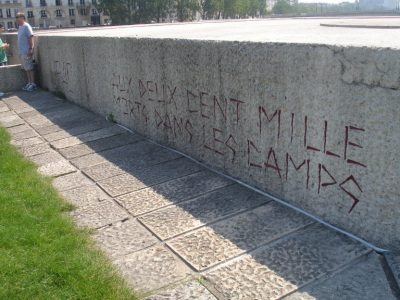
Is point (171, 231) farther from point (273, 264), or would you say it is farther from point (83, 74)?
point (83, 74)

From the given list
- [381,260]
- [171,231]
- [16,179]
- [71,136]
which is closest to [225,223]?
[171,231]

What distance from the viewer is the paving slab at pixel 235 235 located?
9.32 ft

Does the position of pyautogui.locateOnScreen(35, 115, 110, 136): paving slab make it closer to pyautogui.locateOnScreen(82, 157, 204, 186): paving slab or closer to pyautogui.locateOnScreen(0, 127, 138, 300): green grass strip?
pyautogui.locateOnScreen(82, 157, 204, 186): paving slab

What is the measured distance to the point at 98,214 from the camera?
3.54m

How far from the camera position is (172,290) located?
99.2 inches

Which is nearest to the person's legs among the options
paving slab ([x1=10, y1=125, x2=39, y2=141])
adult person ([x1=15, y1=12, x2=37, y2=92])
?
adult person ([x1=15, y1=12, x2=37, y2=92])

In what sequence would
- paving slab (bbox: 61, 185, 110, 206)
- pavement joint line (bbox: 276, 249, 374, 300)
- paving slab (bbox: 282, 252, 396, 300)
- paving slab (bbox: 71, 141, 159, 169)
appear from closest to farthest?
paving slab (bbox: 282, 252, 396, 300), pavement joint line (bbox: 276, 249, 374, 300), paving slab (bbox: 61, 185, 110, 206), paving slab (bbox: 71, 141, 159, 169)

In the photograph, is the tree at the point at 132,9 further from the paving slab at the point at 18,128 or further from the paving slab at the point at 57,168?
the paving slab at the point at 57,168

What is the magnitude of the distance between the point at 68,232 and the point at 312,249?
1675mm

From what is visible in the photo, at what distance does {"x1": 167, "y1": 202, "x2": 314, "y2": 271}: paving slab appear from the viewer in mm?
2840

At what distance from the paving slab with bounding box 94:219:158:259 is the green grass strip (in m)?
0.09

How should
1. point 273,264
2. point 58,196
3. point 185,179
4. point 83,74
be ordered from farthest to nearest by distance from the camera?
point 83,74 < point 185,179 < point 58,196 < point 273,264

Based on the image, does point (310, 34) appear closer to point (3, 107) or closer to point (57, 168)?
point (57, 168)

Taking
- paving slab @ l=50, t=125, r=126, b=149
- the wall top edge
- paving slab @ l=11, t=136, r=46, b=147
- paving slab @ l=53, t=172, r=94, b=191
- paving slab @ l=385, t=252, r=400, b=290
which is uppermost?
the wall top edge
